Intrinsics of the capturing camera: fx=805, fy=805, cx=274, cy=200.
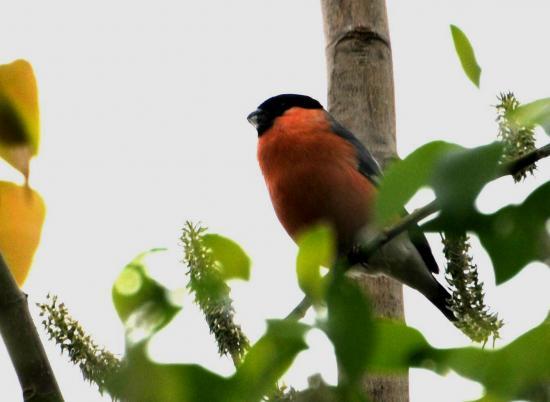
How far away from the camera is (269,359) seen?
408mm

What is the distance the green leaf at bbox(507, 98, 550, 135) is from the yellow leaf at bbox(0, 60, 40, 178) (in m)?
0.32

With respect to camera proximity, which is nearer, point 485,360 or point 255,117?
point 485,360

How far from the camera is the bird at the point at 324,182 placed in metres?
3.38

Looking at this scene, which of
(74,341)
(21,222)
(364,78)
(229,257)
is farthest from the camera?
(364,78)

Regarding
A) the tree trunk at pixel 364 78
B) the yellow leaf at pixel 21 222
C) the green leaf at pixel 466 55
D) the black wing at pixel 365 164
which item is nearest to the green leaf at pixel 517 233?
the green leaf at pixel 466 55

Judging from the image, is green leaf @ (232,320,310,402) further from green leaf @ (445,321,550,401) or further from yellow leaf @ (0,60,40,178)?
yellow leaf @ (0,60,40,178)

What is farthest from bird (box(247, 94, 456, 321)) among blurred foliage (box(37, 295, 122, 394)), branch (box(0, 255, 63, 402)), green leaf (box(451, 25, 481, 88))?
green leaf (box(451, 25, 481, 88))

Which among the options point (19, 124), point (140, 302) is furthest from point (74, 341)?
point (140, 302)

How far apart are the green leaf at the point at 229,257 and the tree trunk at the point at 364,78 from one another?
2.29m

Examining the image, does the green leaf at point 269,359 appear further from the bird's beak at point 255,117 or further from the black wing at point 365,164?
the bird's beak at point 255,117

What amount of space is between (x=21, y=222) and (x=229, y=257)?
7.3 inches

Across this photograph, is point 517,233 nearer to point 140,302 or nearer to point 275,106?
point 140,302

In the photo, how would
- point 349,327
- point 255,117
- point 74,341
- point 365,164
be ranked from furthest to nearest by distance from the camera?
point 255,117
point 365,164
point 74,341
point 349,327

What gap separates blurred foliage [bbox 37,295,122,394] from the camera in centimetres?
72
